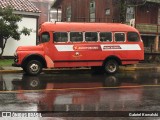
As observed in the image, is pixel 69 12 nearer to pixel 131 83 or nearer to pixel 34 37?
pixel 34 37

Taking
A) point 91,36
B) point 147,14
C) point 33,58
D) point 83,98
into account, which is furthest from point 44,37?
point 147,14

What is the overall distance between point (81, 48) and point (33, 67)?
111 inches

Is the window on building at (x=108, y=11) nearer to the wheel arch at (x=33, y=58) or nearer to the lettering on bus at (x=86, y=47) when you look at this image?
the lettering on bus at (x=86, y=47)

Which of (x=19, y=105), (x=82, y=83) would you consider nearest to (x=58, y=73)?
(x=82, y=83)

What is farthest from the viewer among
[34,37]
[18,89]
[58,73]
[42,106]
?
[34,37]

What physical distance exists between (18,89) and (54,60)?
5.72 meters

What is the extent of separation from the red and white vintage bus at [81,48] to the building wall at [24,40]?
811 centimetres

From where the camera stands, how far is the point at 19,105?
396 inches

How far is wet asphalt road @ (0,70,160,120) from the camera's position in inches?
364

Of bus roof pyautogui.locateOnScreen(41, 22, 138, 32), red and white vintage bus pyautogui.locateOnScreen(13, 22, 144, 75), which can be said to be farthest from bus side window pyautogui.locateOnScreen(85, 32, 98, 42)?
bus roof pyautogui.locateOnScreen(41, 22, 138, 32)

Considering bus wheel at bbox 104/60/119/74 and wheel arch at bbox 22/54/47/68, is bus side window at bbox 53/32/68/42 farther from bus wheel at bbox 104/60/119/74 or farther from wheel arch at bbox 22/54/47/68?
bus wheel at bbox 104/60/119/74

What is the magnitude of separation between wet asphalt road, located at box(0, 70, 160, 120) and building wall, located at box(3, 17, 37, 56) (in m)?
11.6

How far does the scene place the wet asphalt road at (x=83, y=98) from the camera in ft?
30.3

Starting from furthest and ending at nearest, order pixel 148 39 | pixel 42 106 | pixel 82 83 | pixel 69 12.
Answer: pixel 69 12, pixel 148 39, pixel 82 83, pixel 42 106
